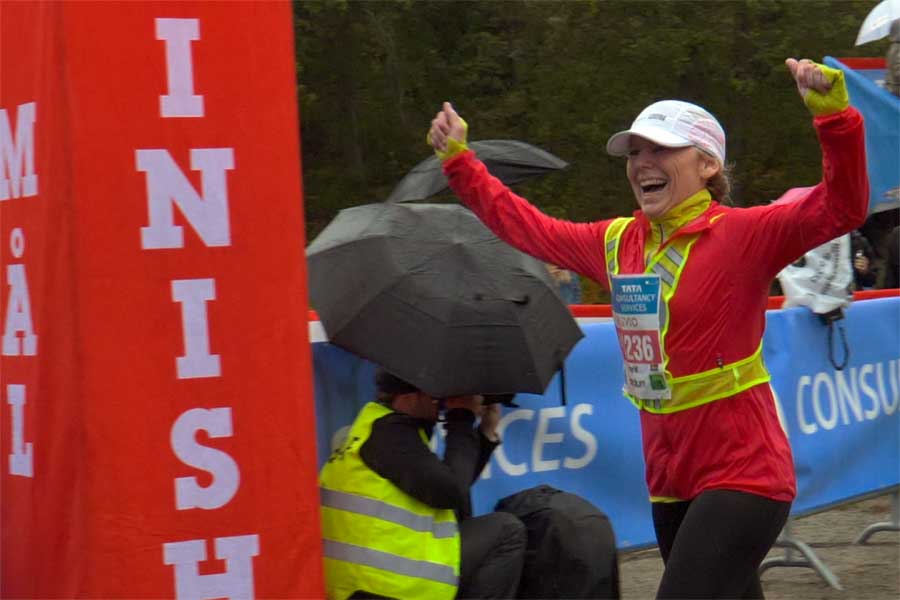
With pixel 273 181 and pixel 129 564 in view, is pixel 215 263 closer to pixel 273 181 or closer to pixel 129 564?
pixel 273 181

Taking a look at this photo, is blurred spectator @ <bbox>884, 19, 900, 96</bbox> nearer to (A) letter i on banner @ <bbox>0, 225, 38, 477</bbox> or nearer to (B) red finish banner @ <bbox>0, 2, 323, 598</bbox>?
(B) red finish banner @ <bbox>0, 2, 323, 598</bbox>

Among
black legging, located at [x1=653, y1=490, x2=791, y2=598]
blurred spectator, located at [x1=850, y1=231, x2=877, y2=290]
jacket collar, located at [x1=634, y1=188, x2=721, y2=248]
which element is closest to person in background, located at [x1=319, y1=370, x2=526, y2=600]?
black legging, located at [x1=653, y1=490, x2=791, y2=598]

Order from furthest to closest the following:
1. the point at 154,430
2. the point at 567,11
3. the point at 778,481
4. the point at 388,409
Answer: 1. the point at 567,11
2. the point at 388,409
3. the point at 778,481
4. the point at 154,430

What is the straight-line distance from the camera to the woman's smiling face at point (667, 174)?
405cm

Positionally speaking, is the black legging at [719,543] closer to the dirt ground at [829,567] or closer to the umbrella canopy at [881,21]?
the dirt ground at [829,567]

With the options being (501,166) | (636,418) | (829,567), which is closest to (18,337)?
(501,166)

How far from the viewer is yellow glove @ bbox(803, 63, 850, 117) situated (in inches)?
139

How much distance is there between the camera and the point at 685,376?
13.0ft

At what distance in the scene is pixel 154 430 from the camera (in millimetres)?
3619

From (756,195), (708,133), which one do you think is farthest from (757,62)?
(708,133)

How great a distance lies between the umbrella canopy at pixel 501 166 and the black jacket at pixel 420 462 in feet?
2.82

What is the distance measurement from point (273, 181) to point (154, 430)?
2.36ft

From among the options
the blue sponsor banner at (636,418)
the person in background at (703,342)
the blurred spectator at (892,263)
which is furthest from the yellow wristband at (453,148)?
the blurred spectator at (892,263)

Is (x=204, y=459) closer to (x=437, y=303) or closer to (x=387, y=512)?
(x=387, y=512)
